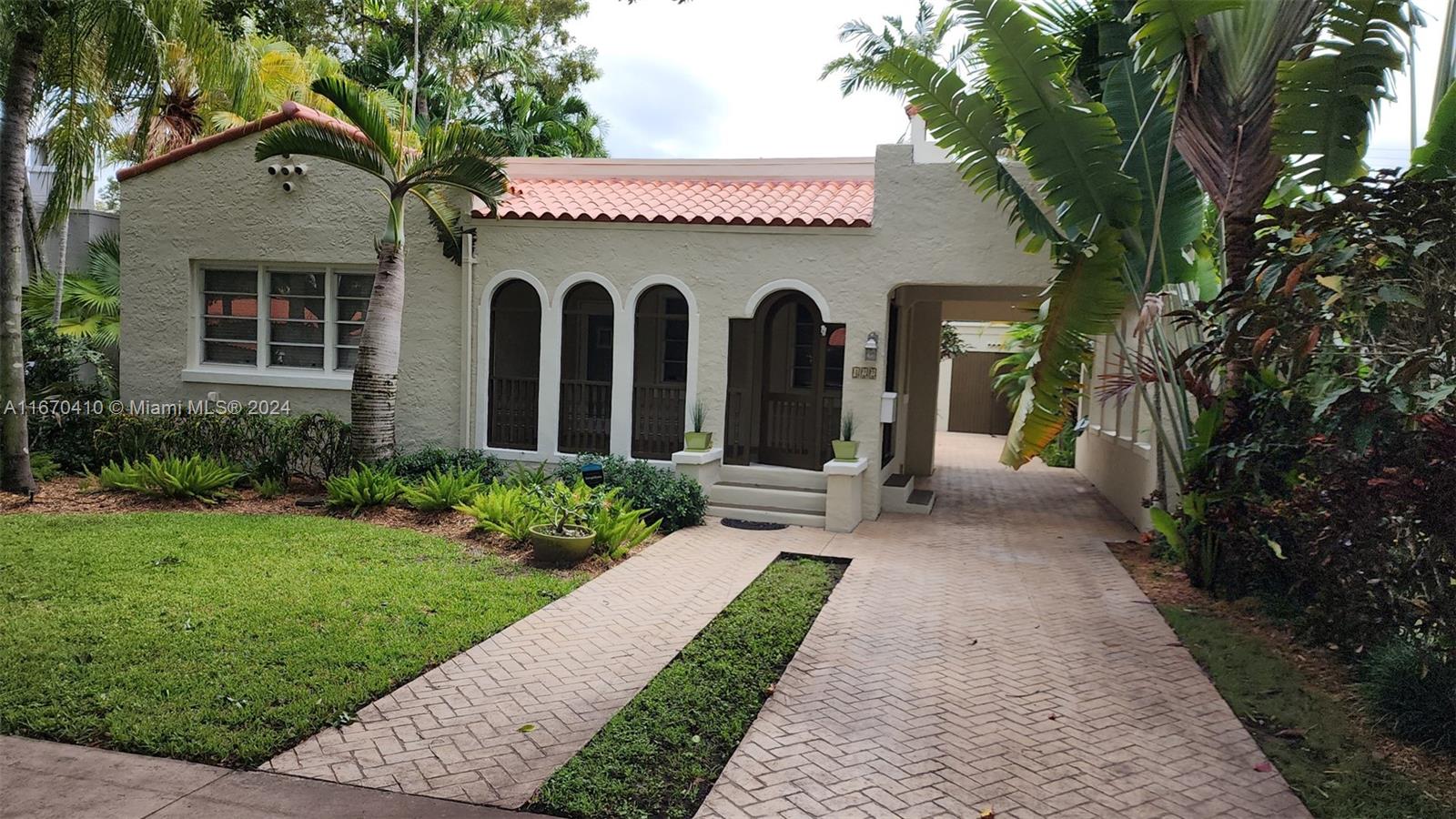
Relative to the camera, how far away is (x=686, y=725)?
16.7ft

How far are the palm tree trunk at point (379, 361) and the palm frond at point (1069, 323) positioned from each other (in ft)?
23.8

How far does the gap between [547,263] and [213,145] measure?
204 inches

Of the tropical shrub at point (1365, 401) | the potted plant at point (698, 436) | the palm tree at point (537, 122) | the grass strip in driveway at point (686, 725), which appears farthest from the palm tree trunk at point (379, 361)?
the palm tree at point (537, 122)

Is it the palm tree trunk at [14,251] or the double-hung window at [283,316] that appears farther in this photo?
the double-hung window at [283,316]

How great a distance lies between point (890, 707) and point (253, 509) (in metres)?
8.36

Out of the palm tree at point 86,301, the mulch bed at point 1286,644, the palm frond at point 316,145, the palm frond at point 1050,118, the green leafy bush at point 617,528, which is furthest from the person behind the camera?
the palm tree at point 86,301

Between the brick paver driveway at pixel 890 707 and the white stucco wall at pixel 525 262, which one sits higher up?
the white stucco wall at pixel 525 262

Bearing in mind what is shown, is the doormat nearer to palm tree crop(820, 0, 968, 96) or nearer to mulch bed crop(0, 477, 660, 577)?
mulch bed crop(0, 477, 660, 577)

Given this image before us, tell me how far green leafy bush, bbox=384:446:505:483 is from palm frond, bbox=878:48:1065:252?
21.5 feet

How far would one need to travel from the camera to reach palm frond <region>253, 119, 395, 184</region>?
10344mm

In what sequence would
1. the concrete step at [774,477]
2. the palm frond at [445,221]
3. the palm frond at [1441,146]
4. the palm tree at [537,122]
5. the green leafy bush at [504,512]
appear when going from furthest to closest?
the palm tree at [537,122], the concrete step at [774,477], the palm frond at [445,221], the green leafy bush at [504,512], the palm frond at [1441,146]

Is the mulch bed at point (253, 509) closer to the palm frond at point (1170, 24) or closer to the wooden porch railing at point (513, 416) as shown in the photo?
the wooden porch railing at point (513, 416)

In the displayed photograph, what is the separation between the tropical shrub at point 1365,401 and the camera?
4957 millimetres

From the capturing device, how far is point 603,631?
6742mm
